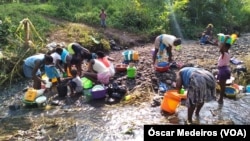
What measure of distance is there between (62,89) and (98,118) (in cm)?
166

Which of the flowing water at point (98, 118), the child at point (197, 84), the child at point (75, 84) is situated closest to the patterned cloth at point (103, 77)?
the child at point (75, 84)

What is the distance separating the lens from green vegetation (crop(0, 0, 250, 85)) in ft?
42.1

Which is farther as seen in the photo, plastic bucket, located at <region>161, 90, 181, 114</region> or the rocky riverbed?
plastic bucket, located at <region>161, 90, 181, 114</region>

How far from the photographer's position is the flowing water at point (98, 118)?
7.82 m

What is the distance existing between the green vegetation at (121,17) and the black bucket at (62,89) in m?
2.34

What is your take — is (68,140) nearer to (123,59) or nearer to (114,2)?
(123,59)

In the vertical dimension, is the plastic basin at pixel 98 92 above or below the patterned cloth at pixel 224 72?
below

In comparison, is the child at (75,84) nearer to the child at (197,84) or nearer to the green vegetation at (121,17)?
the green vegetation at (121,17)

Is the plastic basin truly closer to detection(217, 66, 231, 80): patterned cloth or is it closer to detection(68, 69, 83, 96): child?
detection(68, 69, 83, 96): child

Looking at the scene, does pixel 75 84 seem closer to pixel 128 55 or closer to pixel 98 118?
pixel 98 118

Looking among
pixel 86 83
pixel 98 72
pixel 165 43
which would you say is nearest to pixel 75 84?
pixel 86 83

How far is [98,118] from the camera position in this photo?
8570 mm

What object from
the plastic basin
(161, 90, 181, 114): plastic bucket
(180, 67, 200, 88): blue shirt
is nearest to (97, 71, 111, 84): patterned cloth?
the plastic basin

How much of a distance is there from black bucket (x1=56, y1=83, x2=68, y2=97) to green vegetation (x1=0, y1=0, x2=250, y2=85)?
92.0 inches
